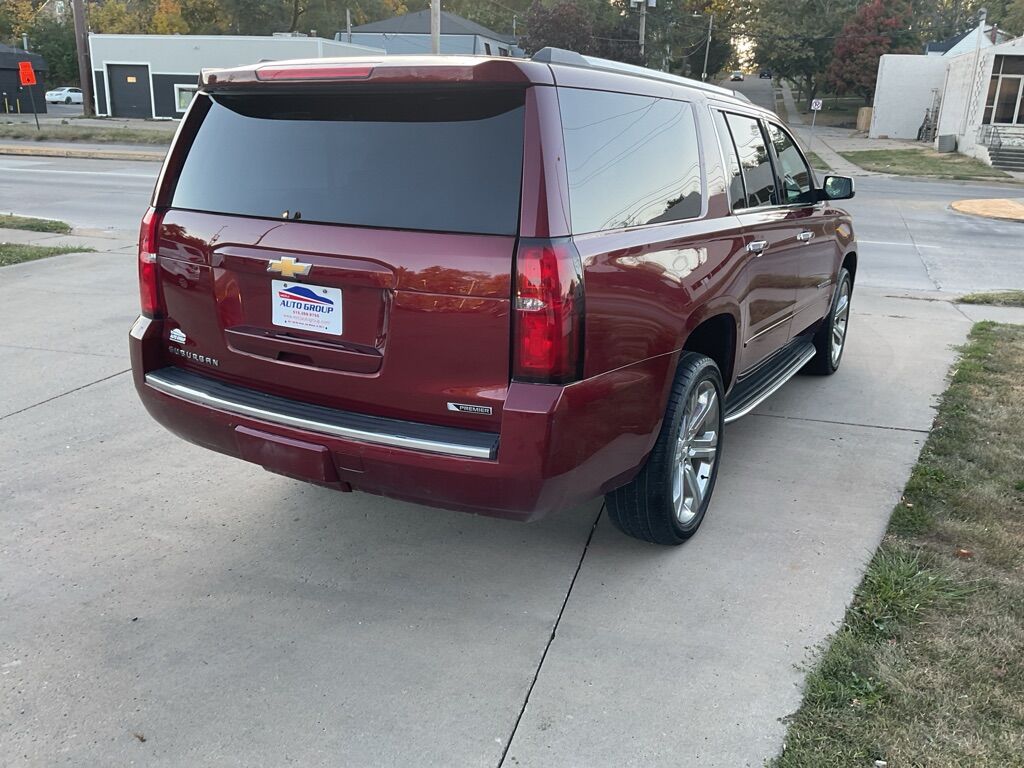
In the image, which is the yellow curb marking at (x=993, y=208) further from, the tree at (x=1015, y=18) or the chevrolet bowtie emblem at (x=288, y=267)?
the tree at (x=1015, y=18)

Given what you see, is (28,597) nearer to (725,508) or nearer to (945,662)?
(725,508)

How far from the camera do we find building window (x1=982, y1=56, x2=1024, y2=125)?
3616cm

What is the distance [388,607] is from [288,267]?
1346 millimetres

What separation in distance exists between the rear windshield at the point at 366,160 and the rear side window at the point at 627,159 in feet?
0.81

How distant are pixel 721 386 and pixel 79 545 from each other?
9.52ft

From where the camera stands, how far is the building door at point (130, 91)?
47.9m

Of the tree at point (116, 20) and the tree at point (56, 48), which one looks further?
the tree at point (116, 20)

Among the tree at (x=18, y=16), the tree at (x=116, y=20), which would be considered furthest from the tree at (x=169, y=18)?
the tree at (x=18, y=16)

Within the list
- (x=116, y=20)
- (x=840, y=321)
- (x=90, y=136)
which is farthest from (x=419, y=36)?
(x=840, y=321)

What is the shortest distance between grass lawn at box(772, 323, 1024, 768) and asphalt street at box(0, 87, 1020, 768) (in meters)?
0.12

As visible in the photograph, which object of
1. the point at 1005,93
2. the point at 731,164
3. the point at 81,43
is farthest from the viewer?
the point at 81,43

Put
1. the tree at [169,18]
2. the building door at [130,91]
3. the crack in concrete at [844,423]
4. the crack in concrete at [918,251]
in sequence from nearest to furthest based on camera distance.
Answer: the crack in concrete at [844,423] → the crack in concrete at [918,251] → the building door at [130,91] → the tree at [169,18]

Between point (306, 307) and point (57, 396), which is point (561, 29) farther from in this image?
point (306, 307)

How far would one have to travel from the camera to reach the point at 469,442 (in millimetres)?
2967
